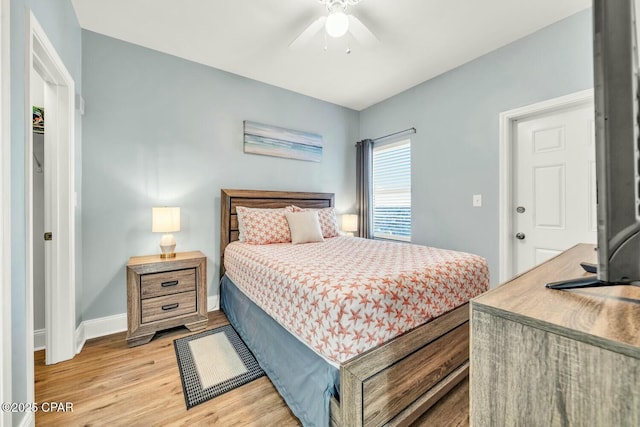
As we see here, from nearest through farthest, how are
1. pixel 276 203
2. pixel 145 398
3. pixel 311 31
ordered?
1. pixel 145 398
2. pixel 311 31
3. pixel 276 203

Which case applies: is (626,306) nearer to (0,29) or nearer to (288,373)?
(288,373)

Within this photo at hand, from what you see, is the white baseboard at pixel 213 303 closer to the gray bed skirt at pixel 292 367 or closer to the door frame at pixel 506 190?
the gray bed skirt at pixel 292 367

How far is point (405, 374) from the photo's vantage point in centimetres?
127

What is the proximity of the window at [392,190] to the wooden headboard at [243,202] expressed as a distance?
3.84 ft

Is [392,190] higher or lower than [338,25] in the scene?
lower

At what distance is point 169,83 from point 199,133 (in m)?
0.55

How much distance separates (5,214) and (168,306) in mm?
1486

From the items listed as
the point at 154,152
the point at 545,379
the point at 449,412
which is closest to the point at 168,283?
the point at 154,152

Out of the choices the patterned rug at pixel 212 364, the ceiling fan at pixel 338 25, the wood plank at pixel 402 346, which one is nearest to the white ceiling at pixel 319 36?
the ceiling fan at pixel 338 25

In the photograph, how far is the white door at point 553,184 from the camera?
7.00ft

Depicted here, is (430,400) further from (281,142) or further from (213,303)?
(281,142)

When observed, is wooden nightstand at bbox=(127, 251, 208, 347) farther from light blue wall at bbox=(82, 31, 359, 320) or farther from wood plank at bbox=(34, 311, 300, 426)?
light blue wall at bbox=(82, 31, 359, 320)

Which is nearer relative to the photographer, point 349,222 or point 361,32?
point 361,32

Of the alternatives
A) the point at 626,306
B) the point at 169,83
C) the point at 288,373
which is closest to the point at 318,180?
the point at 169,83
